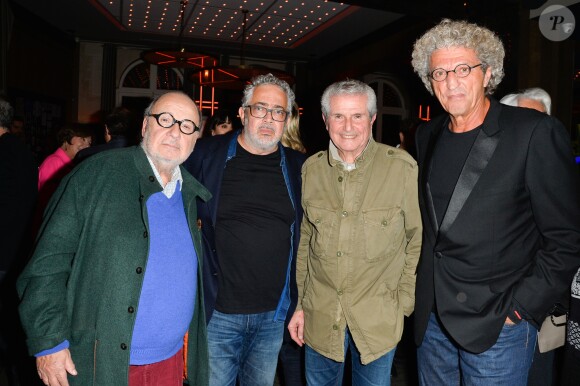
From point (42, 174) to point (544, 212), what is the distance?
3995 mm

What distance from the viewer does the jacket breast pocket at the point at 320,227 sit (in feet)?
6.88

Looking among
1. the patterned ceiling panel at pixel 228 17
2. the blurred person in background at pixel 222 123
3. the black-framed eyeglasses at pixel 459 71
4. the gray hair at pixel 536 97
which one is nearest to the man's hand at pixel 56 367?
Result: the black-framed eyeglasses at pixel 459 71

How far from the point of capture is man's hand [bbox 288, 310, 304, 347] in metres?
2.26

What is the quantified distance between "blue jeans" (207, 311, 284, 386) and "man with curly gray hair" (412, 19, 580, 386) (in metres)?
0.73

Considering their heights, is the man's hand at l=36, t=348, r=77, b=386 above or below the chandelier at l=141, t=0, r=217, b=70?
below

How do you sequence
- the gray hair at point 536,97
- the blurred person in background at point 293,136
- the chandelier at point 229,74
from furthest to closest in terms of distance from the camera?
1. the chandelier at point 229,74
2. the blurred person in background at point 293,136
3. the gray hair at point 536,97

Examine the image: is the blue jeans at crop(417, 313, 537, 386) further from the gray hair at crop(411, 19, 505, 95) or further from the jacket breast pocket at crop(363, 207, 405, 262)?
the gray hair at crop(411, 19, 505, 95)

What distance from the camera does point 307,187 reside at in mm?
2277

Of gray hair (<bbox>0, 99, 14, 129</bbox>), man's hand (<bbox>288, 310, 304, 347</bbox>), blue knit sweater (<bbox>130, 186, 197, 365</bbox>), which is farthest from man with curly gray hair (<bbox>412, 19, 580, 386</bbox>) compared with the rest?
gray hair (<bbox>0, 99, 14, 129</bbox>)

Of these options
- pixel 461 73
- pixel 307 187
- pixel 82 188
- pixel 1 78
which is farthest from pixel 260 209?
pixel 1 78

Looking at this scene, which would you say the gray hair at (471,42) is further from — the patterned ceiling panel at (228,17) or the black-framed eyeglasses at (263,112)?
the patterned ceiling panel at (228,17)

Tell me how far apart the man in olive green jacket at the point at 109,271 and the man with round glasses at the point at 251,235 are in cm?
33

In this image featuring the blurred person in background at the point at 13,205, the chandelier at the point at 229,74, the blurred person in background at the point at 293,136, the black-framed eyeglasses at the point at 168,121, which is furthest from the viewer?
the chandelier at the point at 229,74

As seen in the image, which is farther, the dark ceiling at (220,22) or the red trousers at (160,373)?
the dark ceiling at (220,22)
